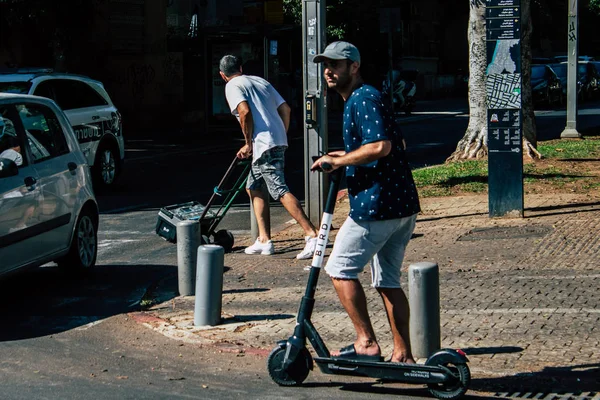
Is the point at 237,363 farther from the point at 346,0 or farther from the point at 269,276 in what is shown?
the point at 346,0

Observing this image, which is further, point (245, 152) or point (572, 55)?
point (572, 55)

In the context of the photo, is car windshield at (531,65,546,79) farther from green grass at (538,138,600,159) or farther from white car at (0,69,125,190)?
white car at (0,69,125,190)

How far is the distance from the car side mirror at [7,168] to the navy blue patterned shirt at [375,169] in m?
3.39

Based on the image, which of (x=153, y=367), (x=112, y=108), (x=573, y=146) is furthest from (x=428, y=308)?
(x=573, y=146)

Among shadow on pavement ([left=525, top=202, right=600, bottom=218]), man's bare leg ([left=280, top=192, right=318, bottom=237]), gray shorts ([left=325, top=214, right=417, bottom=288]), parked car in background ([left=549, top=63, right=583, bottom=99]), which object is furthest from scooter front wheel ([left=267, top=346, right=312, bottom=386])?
parked car in background ([left=549, top=63, right=583, bottom=99])

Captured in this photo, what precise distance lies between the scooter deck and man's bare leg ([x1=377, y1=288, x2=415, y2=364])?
0.19 metres

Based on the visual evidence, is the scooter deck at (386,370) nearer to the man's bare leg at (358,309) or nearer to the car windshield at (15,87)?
the man's bare leg at (358,309)

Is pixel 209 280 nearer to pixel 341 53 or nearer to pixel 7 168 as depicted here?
pixel 7 168

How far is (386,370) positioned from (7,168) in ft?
12.5

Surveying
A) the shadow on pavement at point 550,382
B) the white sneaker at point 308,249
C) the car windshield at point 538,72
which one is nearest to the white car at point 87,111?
the white sneaker at point 308,249

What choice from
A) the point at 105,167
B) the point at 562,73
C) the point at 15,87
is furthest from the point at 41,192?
the point at 562,73

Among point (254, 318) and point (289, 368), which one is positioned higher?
point (289, 368)

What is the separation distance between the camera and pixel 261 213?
9914mm

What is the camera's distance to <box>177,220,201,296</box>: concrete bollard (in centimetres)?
810
